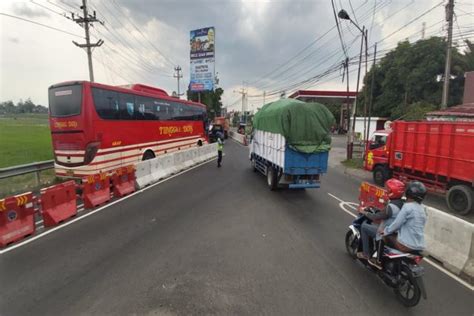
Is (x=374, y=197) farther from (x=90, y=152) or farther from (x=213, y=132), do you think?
(x=213, y=132)

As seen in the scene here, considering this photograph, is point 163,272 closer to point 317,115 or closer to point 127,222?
point 127,222

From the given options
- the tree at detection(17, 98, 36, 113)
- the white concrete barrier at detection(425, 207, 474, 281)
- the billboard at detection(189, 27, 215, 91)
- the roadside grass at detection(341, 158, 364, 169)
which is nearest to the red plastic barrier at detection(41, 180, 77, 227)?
the white concrete barrier at detection(425, 207, 474, 281)

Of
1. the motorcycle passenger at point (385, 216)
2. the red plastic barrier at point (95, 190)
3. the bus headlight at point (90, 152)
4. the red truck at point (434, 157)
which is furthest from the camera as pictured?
the bus headlight at point (90, 152)

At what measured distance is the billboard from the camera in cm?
3288

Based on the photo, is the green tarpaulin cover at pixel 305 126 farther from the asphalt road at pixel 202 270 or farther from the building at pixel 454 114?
the building at pixel 454 114

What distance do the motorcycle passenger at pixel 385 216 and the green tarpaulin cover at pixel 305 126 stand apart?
449 centimetres

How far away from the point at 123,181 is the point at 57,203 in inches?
109

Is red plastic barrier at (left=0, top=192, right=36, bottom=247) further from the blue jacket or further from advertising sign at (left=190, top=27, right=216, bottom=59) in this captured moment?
advertising sign at (left=190, top=27, right=216, bottom=59)

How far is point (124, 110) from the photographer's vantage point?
38.3 ft

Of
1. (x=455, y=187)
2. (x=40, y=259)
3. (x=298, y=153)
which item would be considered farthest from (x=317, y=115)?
(x=40, y=259)

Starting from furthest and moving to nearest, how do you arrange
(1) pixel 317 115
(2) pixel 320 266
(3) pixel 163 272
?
(1) pixel 317 115 → (2) pixel 320 266 → (3) pixel 163 272

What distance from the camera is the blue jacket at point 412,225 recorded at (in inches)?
144

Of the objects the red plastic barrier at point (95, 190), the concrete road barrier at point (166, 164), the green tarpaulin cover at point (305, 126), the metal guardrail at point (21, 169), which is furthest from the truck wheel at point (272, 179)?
the metal guardrail at point (21, 169)

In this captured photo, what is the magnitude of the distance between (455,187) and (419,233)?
6521mm
